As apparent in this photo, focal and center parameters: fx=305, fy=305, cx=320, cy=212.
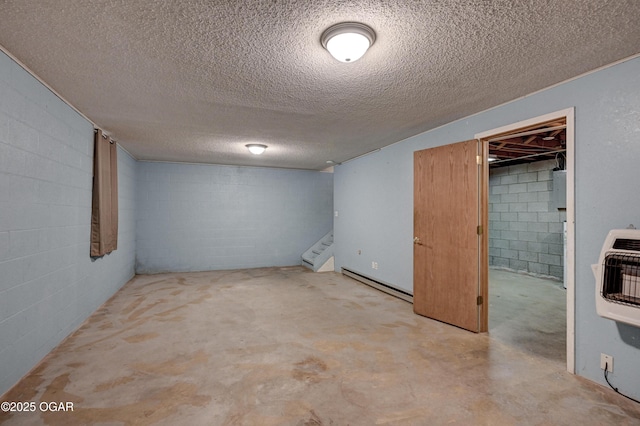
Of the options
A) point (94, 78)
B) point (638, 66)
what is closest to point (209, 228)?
point (94, 78)

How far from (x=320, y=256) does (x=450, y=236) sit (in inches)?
145

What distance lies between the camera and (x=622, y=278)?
6.62ft

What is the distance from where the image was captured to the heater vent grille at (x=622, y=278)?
76.5 inches

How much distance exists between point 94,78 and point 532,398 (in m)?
4.13

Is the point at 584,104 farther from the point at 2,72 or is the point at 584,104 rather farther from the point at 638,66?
the point at 2,72

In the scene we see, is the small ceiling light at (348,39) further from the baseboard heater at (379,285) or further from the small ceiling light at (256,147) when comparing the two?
the baseboard heater at (379,285)

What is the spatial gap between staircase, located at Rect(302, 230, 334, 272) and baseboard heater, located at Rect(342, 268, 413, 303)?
0.57 metres

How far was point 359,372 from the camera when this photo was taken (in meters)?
2.42

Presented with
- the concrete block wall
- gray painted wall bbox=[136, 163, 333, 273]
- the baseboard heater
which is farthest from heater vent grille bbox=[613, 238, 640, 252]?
gray painted wall bbox=[136, 163, 333, 273]

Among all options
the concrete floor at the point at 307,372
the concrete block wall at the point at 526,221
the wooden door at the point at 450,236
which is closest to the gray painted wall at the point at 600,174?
the concrete floor at the point at 307,372

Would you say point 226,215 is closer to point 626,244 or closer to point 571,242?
point 571,242

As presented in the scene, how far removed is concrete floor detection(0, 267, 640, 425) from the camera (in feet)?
6.28

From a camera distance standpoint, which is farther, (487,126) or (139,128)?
(139,128)

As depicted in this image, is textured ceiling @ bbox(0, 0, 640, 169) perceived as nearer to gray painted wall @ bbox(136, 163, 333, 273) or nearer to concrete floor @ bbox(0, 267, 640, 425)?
concrete floor @ bbox(0, 267, 640, 425)
